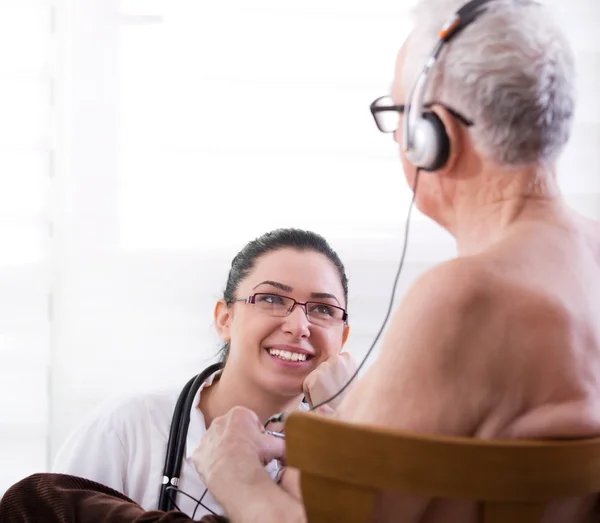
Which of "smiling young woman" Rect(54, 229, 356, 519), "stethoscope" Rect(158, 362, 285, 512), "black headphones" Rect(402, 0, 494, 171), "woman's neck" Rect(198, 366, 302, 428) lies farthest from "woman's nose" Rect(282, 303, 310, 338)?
"black headphones" Rect(402, 0, 494, 171)

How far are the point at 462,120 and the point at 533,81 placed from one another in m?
0.10

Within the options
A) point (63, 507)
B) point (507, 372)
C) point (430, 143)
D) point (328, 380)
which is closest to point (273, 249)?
point (328, 380)

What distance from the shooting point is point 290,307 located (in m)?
1.88

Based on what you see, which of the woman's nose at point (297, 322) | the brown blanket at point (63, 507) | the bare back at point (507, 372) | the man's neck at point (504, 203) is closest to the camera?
the bare back at point (507, 372)

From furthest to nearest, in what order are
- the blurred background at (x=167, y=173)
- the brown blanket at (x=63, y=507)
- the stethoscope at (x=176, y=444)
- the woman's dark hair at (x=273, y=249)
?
the blurred background at (x=167, y=173) → the woman's dark hair at (x=273, y=249) → the stethoscope at (x=176, y=444) → the brown blanket at (x=63, y=507)

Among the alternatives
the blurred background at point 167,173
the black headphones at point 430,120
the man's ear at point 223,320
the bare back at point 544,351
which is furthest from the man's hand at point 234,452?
the blurred background at point 167,173

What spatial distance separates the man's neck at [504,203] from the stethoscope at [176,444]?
0.94 m

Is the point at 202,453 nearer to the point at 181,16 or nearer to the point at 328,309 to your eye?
the point at 328,309

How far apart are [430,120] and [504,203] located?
15 cm

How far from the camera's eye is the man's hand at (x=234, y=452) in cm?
114

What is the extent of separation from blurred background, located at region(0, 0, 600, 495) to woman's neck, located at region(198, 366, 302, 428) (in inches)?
22.7

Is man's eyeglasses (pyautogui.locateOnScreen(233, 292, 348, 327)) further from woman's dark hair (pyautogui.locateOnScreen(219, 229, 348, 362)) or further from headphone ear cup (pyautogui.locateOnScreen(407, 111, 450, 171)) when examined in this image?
headphone ear cup (pyautogui.locateOnScreen(407, 111, 450, 171))

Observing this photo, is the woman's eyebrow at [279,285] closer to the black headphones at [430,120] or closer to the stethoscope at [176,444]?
the stethoscope at [176,444]

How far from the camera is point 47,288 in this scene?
242 centimetres
